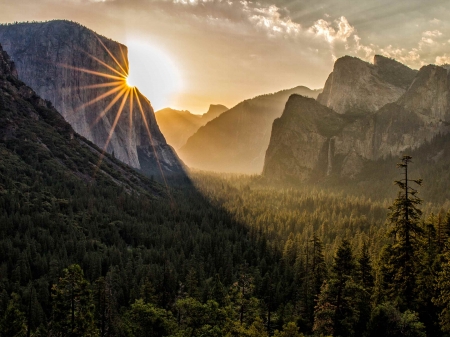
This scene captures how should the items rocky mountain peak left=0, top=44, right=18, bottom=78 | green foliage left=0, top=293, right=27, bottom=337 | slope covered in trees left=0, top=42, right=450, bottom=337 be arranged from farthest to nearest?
rocky mountain peak left=0, top=44, right=18, bottom=78 → green foliage left=0, top=293, right=27, bottom=337 → slope covered in trees left=0, top=42, right=450, bottom=337

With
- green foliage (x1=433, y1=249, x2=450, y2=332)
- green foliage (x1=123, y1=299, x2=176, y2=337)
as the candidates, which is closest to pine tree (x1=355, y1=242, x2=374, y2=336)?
green foliage (x1=433, y1=249, x2=450, y2=332)

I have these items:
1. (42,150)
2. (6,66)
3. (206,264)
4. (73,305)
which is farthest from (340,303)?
(6,66)

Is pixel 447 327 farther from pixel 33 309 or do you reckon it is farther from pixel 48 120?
pixel 48 120

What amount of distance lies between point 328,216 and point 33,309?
123832 mm

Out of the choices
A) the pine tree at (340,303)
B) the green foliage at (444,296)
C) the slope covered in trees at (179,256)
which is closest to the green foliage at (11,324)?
the slope covered in trees at (179,256)

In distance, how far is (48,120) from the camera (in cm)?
16600

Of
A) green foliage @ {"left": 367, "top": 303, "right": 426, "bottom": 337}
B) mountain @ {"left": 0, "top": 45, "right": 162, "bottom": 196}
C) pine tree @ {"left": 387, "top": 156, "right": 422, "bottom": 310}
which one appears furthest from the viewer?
mountain @ {"left": 0, "top": 45, "right": 162, "bottom": 196}

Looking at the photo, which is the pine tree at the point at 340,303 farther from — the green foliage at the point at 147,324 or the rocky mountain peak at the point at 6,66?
the rocky mountain peak at the point at 6,66

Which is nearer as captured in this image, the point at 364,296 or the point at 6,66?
the point at 364,296

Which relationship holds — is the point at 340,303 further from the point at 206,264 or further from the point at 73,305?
the point at 206,264

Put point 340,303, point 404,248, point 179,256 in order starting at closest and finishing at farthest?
point 340,303, point 404,248, point 179,256

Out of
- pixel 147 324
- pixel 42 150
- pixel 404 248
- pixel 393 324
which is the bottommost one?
pixel 147 324

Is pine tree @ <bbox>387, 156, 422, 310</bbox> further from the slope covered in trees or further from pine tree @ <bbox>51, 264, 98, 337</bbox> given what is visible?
pine tree @ <bbox>51, 264, 98, 337</bbox>

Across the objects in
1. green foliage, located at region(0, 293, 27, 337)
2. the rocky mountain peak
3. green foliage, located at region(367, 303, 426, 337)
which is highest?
the rocky mountain peak
